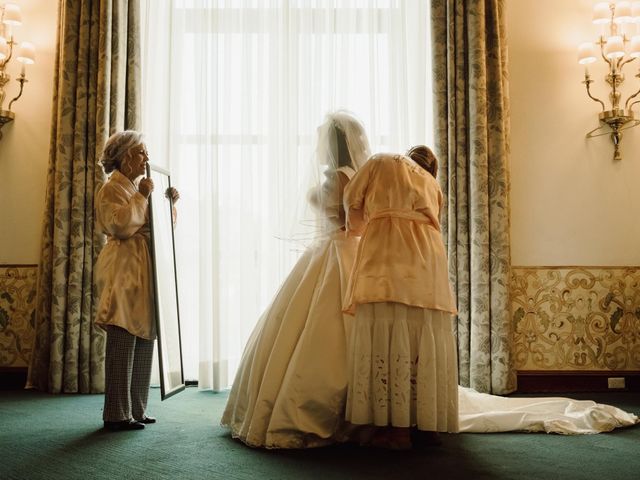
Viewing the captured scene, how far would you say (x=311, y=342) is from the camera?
292 centimetres

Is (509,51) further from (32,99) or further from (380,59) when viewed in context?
(32,99)

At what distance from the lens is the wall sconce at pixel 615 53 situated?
4676mm

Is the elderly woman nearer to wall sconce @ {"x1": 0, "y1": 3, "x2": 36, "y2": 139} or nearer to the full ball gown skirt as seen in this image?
the full ball gown skirt

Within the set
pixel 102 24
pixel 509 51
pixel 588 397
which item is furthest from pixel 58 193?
pixel 588 397

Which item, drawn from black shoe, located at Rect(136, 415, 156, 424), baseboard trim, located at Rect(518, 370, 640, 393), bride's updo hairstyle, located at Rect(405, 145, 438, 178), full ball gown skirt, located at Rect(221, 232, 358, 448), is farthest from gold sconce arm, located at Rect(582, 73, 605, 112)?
black shoe, located at Rect(136, 415, 156, 424)

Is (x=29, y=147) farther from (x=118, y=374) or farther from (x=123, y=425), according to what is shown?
(x=123, y=425)

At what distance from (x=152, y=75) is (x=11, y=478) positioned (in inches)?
133

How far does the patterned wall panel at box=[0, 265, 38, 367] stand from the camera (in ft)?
15.7

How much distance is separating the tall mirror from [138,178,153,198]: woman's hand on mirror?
0.14 ft

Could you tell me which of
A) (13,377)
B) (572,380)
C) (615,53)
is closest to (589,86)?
(615,53)

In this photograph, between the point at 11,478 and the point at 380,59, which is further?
the point at 380,59

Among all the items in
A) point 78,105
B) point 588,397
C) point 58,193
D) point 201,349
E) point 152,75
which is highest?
point 152,75

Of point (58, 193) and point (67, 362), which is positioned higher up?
point (58, 193)

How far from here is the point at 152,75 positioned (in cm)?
494
